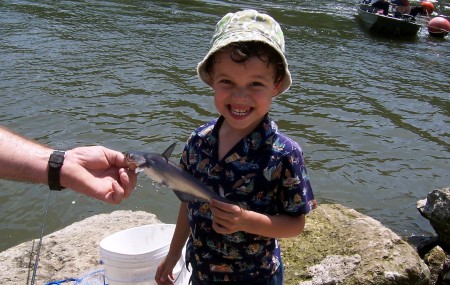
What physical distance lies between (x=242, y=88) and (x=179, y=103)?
7.78 meters

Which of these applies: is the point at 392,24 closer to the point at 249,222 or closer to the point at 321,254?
the point at 321,254

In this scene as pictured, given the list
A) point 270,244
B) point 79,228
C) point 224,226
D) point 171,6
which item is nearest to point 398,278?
point 270,244

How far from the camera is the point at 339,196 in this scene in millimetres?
7664

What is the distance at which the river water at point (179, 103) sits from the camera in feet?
23.9

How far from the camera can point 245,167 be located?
2861 millimetres

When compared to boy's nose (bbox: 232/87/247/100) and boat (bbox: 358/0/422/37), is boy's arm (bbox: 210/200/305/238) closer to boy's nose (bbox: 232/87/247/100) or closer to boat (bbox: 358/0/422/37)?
boy's nose (bbox: 232/87/247/100)

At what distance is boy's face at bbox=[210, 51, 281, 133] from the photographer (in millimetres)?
2828

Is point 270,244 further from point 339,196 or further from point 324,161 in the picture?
point 324,161

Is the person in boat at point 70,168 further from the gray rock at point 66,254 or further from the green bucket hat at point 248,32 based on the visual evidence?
the gray rock at point 66,254

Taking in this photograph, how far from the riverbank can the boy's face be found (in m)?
1.82

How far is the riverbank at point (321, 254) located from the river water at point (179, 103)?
4.19ft

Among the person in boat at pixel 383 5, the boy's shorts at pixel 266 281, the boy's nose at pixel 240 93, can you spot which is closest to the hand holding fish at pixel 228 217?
the boy's shorts at pixel 266 281

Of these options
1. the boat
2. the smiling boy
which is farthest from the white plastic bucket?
the boat

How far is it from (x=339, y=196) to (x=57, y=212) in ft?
13.6
